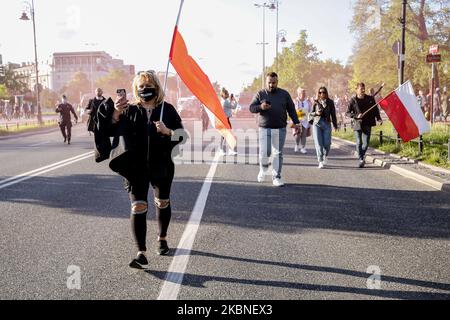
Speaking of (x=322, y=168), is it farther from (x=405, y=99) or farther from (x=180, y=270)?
(x=180, y=270)

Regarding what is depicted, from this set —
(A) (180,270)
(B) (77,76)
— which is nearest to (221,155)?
(A) (180,270)

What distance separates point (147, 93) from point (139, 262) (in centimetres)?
160

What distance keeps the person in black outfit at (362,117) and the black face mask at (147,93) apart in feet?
24.4

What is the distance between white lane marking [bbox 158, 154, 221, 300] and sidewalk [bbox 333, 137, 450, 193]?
165 inches

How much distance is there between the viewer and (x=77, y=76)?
118 meters

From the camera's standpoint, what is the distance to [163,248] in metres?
4.54

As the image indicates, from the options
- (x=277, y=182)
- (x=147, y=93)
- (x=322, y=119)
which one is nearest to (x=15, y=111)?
(x=322, y=119)

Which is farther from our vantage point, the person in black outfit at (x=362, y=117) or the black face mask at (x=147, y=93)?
the person in black outfit at (x=362, y=117)

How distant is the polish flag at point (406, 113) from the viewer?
1042 centimetres

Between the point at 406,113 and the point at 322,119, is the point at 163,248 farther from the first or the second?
the point at 406,113

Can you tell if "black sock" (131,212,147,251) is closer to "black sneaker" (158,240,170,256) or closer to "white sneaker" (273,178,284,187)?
"black sneaker" (158,240,170,256)

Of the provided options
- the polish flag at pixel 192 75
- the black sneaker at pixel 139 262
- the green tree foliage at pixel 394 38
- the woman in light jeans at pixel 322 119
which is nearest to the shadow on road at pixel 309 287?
the black sneaker at pixel 139 262

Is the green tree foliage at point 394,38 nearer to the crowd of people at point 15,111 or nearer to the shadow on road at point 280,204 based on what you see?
the shadow on road at point 280,204
